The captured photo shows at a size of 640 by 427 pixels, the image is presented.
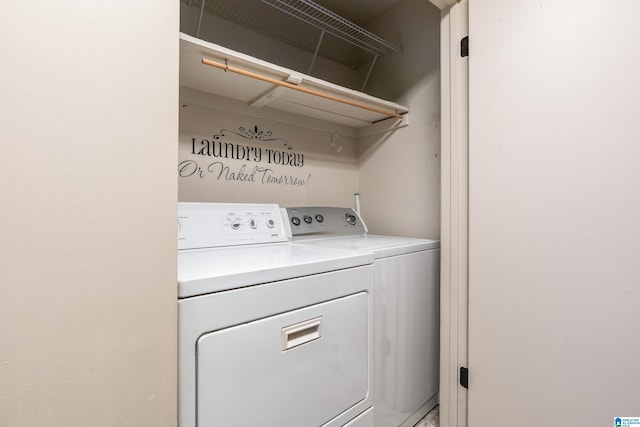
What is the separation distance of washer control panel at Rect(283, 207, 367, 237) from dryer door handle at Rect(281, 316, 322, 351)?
2.14 ft

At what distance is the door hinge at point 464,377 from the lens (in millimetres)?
1292

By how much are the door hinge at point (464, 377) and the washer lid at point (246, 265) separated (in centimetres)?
68

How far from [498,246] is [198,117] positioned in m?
1.59

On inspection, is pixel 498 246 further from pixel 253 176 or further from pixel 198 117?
pixel 198 117

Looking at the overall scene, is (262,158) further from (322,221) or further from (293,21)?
(293,21)

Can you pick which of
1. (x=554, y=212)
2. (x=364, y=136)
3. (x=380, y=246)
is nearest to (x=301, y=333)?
(x=380, y=246)

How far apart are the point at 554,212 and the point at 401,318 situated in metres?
0.75

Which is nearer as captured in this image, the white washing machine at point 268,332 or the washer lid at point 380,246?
the white washing machine at point 268,332

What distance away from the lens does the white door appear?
3.01 feet

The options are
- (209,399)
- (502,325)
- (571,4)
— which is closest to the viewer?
(209,399)

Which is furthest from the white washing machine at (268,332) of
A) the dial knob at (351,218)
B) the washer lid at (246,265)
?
the dial knob at (351,218)

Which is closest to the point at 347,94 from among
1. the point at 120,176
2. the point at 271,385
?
the point at 120,176

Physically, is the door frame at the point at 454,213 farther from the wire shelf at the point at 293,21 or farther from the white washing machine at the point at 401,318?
the wire shelf at the point at 293,21

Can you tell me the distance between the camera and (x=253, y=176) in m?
1.80
